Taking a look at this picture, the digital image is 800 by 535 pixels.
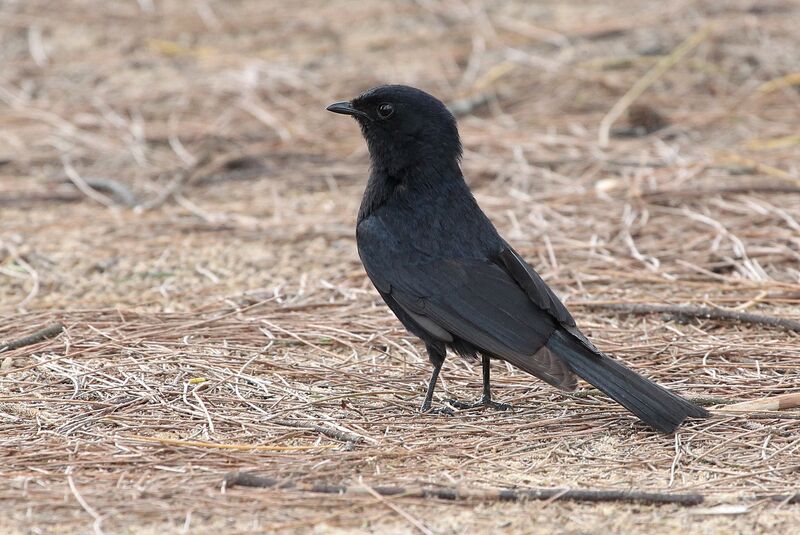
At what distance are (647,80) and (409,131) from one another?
502 cm

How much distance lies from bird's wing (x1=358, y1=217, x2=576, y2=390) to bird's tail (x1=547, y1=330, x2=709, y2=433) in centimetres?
9

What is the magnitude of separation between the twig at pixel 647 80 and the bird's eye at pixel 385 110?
357 cm

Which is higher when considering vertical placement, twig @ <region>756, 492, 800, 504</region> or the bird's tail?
the bird's tail

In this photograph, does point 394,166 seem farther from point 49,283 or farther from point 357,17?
point 357,17

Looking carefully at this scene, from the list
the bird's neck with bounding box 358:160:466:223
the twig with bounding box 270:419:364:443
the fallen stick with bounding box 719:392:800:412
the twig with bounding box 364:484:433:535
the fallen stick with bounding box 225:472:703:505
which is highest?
the bird's neck with bounding box 358:160:466:223

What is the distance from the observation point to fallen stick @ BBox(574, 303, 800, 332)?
17.7ft

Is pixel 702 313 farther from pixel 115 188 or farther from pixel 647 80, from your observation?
pixel 647 80

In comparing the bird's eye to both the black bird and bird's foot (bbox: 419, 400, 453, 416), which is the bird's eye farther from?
bird's foot (bbox: 419, 400, 453, 416)

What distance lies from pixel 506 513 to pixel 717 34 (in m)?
8.00

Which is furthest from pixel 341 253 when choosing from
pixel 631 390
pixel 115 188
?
pixel 631 390

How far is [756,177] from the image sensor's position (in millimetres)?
7637

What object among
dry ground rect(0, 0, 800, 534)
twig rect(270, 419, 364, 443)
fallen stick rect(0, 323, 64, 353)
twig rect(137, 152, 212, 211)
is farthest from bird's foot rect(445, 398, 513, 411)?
twig rect(137, 152, 212, 211)

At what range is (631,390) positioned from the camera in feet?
14.3

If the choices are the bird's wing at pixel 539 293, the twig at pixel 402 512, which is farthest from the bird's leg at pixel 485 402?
the twig at pixel 402 512
